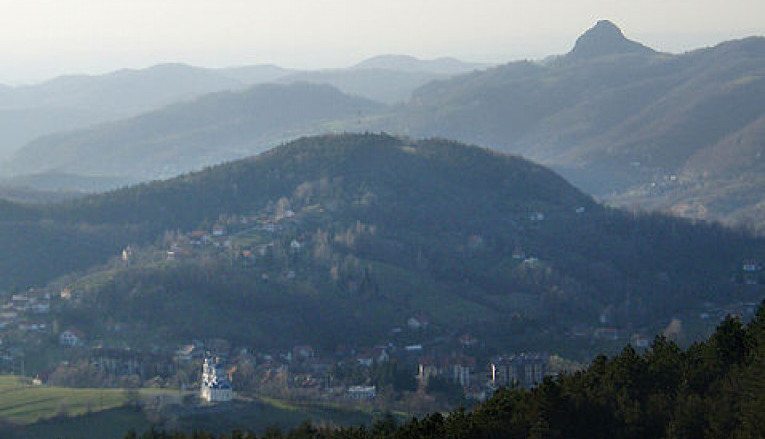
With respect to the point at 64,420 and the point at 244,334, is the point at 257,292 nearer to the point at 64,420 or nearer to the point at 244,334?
the point at 244,334

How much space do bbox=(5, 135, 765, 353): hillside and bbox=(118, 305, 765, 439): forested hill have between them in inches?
1117

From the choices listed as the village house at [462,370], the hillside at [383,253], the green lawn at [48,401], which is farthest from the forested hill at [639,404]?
the hillside at [383,253]

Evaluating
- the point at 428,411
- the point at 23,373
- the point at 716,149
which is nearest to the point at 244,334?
the point at 23,373

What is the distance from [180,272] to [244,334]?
921 centimetres

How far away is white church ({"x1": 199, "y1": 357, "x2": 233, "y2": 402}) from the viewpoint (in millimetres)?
52188

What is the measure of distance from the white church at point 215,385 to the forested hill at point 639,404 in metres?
12.3

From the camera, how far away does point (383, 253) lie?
8356cm

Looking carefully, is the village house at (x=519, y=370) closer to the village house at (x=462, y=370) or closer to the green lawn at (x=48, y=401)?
the village house at (x=462, y=370)

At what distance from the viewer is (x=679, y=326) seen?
69.2 meters

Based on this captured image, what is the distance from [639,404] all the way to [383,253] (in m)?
48.6

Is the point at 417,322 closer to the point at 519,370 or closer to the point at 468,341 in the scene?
the point at 468,341

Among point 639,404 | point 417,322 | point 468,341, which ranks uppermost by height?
point 417,322

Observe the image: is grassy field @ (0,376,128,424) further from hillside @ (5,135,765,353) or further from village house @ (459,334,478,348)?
village house @ (459,334,478,348)

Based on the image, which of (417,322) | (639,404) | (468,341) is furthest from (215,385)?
(639,404)
